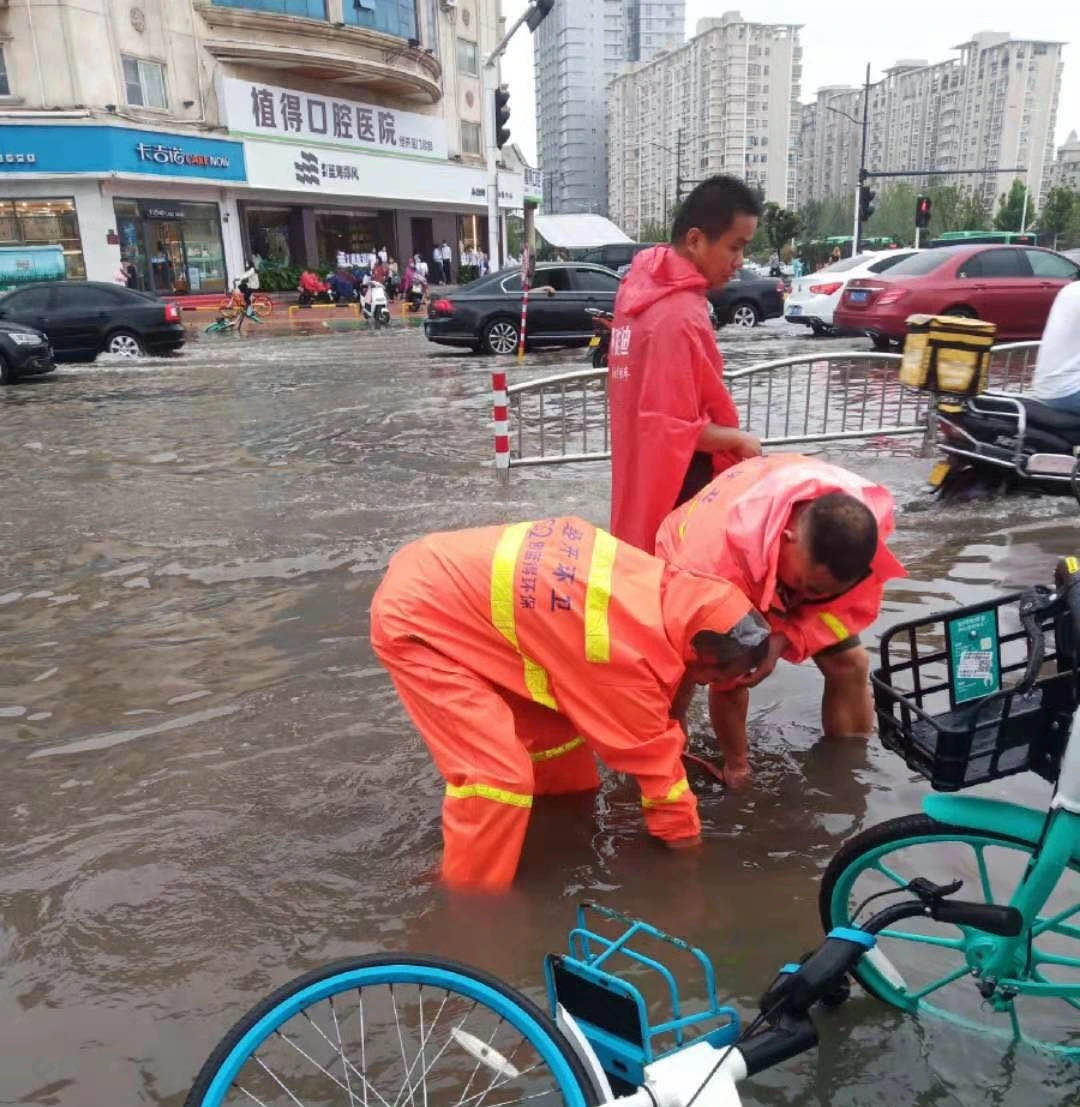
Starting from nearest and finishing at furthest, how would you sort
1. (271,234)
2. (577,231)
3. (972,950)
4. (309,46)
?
(972,950) → (309,46) → (271,234) → (577,231)

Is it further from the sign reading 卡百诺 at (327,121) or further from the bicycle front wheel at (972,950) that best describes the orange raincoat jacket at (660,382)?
the sign reading 卡百诺 at (327,121)

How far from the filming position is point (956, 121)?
82875mm

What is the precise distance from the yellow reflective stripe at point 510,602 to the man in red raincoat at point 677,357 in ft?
3.22

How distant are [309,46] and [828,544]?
32555 millimetres

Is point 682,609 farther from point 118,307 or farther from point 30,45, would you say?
point 30,45

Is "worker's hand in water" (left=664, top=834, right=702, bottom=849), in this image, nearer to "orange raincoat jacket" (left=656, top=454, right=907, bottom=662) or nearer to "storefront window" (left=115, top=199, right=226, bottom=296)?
"orange raincoat jacket" (left=656, top=454, right=907, bottom=662)

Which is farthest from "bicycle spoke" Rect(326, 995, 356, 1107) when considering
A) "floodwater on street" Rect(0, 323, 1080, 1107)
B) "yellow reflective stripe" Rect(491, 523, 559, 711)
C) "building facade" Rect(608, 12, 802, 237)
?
"building facade" Rect(608, 12, 802, 237)

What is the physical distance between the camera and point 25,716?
13.0 feet

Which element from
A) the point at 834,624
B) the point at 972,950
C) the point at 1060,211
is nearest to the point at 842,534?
the point at 834,624

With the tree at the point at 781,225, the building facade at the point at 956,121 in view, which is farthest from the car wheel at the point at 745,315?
the building facade at the point at 956,121

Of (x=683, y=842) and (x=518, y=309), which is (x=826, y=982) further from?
(x=518, y=309)

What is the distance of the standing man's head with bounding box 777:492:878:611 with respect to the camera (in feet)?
8.00

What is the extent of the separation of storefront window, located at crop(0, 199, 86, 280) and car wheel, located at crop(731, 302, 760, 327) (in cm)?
1606

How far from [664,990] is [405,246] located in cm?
3750
